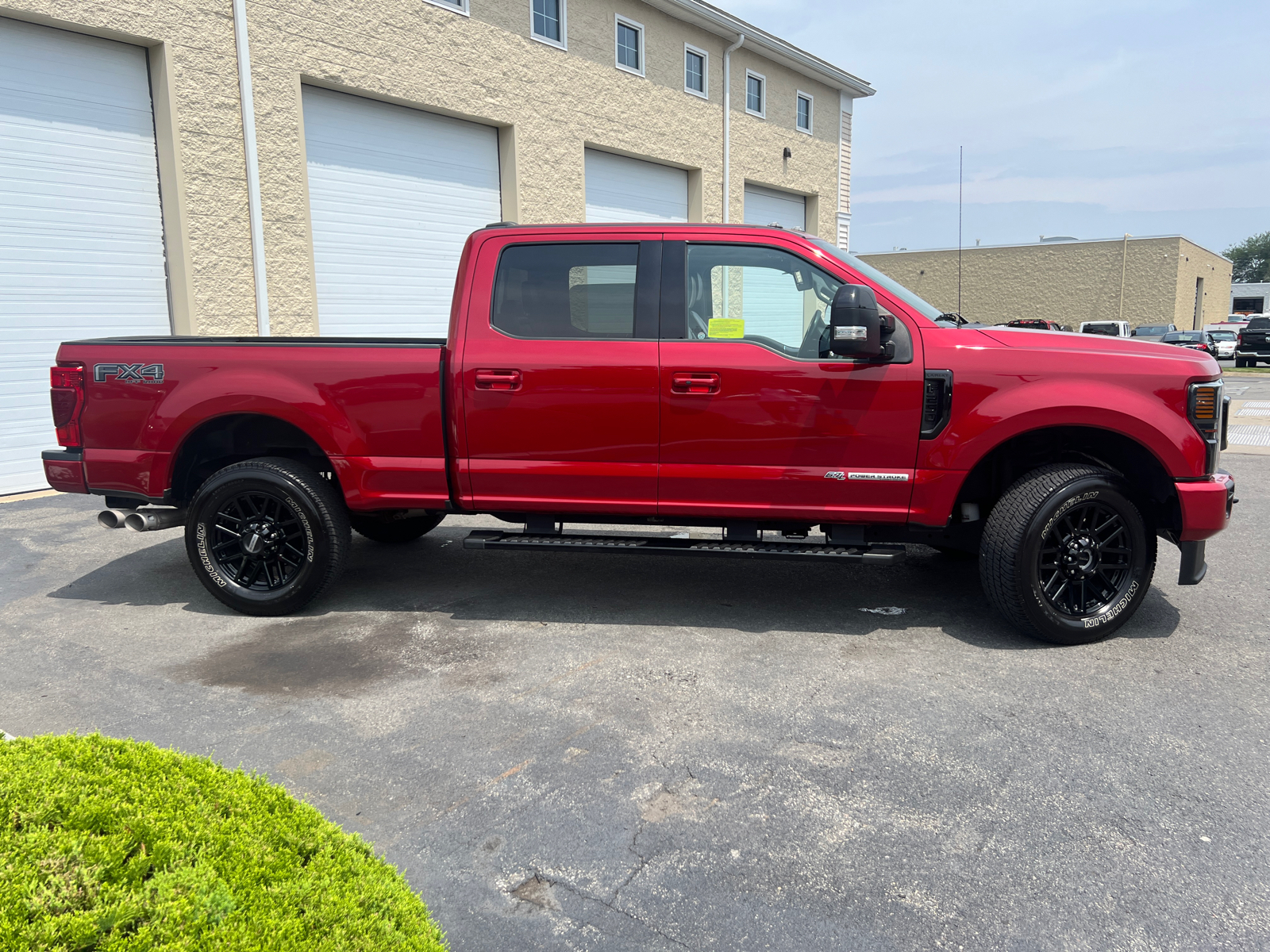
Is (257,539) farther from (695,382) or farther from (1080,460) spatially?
(1080,460)

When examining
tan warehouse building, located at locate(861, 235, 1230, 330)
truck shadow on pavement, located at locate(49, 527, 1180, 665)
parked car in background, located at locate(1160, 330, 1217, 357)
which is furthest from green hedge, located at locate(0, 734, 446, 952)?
tan warehouse building, located at locate(861, 235, 1230, 330)

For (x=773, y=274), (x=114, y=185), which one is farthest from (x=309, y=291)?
(x=773, y=274)

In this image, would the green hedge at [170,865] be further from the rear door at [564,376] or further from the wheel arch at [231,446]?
the wheel arch at [231,446]

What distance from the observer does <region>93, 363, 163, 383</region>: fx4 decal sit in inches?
196

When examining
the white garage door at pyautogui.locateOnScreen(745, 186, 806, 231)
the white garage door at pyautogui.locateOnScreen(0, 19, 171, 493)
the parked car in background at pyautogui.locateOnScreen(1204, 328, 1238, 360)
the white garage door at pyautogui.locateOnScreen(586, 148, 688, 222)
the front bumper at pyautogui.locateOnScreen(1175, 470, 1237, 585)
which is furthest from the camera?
the parked car in background at pyautogui.locateOnScreen(1204, 328, 1238, 360)

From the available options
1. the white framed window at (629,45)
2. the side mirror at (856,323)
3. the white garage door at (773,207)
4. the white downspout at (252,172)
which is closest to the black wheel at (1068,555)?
the side mirror at (856,323)

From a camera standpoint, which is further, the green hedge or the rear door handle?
the rear door handle

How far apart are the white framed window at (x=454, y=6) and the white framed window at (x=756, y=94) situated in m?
8.05

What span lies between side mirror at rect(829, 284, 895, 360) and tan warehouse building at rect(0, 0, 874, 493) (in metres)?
8.38

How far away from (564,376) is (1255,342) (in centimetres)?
3660

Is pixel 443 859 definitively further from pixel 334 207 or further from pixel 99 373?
pixel 334 207

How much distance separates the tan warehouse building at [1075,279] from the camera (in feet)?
156

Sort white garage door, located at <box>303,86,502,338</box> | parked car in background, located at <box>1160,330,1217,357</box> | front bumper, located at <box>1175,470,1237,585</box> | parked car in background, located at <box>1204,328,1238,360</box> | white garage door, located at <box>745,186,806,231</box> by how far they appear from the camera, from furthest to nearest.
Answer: parked car in background, located at <box>1204,328,1238,360</box> < parked car in background, located at <box>1160,330,1217,357</box> < white garage door, located at <box>745,186,806,231</box> < white garage door, located at <box>303,86,502,338</box> < front bumper, located at <box>1175,470,1237,585</box>

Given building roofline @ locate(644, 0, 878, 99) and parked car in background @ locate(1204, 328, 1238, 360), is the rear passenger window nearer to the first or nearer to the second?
building roofline @ locate(644, 0, 878, 99)
